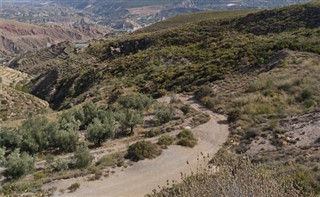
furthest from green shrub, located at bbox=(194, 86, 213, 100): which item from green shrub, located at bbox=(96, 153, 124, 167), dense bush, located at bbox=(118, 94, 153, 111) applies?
green shrub, located at bbox=(96, 153, 124, 167)

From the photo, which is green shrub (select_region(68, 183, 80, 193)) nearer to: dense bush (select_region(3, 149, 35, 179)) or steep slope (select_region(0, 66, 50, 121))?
dense bush (select_region(3, 149, 35, 179))

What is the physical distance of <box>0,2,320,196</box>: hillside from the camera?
1234 centimetres

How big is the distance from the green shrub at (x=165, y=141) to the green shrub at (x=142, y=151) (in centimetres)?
73

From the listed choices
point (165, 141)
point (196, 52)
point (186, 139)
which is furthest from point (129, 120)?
point (196, 52)

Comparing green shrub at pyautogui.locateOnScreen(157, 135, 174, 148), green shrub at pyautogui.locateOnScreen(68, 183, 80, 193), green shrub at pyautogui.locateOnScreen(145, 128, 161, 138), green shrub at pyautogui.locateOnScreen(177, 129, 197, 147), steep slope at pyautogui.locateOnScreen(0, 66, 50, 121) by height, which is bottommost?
steep slope at pyautogui.locateOnScreen(0, 66, 50, 121)

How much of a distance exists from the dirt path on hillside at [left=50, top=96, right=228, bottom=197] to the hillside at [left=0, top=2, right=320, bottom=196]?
9 centimetres

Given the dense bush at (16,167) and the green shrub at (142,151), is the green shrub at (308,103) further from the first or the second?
the dense bush at (16,167)

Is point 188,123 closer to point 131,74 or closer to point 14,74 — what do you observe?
point 131,74

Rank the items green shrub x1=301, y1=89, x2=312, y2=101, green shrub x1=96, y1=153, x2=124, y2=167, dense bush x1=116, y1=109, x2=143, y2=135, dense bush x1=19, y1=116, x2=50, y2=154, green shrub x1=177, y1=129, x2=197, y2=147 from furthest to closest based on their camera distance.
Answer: green shrub x1=301, y1=89, x2=312, y2=101 → dense bush x1=116, y1=109, x2=143, y2=135 → dense bush x1=19, y1=116, x2=50, y2=154 → green shrub x1=177, y1=129, x2=197, y2=147 → green shrub x1=96, y1=153, x2=124, y2=167

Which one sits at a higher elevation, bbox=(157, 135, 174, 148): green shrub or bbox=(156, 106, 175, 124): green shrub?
bbox=(157, 135, 174, 148): green shrub

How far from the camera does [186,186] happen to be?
791 cm

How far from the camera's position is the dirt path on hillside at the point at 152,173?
14.3 metres

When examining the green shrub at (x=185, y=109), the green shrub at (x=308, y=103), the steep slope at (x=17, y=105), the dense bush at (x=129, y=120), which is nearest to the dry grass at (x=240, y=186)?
the dense bush at (x=129, y=120)

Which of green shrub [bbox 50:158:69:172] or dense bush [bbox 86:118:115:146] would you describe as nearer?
green shrub [bbox 50:158:69:172]
